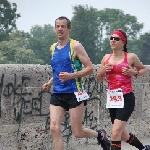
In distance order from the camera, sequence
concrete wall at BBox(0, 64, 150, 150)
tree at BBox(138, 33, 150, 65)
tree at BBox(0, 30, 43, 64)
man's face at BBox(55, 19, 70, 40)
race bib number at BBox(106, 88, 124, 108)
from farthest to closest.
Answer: tree at BBox(138, 33, 150, 65) < tree at BBox(0, 30, 43, 64) < concrete wall at BBox(0, 64, 150, 150) < race bib number at BBox(106, 88, 124, 108) < man's face at BBox(55, 19, 70, 40)

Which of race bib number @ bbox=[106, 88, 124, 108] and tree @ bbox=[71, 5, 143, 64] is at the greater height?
tree @ bbox=[71, 5, 143, 64]

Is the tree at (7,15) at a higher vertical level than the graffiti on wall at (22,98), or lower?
higher

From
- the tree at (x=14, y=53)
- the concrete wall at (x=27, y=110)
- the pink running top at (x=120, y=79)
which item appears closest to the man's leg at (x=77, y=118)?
the pink running top at (x=120, y=79)

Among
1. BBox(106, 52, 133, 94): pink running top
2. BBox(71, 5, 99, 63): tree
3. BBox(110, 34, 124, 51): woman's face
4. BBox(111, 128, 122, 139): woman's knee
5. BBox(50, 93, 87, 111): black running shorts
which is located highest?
BBox(71, 5, 99, 63): tree

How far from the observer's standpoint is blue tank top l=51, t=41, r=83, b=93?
485 centimetres

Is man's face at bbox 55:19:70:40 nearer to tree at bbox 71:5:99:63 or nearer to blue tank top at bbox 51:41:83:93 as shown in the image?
blue tank top at bbox 51:41:83:93

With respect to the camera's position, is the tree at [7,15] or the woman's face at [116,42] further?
the tree at [7,15]

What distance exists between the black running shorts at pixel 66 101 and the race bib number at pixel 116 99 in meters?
0.38

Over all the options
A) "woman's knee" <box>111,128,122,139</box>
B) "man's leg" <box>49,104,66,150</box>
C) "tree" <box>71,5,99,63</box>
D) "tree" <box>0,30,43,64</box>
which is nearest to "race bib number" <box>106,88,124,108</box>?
"woman's knee" <box>111,128,122,139</box>

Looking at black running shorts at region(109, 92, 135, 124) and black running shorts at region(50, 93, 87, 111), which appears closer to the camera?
black running shorts at region(50, 93, 87, 111)

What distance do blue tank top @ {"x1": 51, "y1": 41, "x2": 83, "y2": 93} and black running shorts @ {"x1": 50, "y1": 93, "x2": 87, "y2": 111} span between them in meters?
0.06

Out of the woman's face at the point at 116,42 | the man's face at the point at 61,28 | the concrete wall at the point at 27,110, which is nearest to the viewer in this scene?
the man's face at the point at 61,28

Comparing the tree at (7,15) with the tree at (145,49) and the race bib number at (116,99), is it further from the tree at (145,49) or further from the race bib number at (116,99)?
the race bib number at (116,99)

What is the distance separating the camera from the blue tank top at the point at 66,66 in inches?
191
